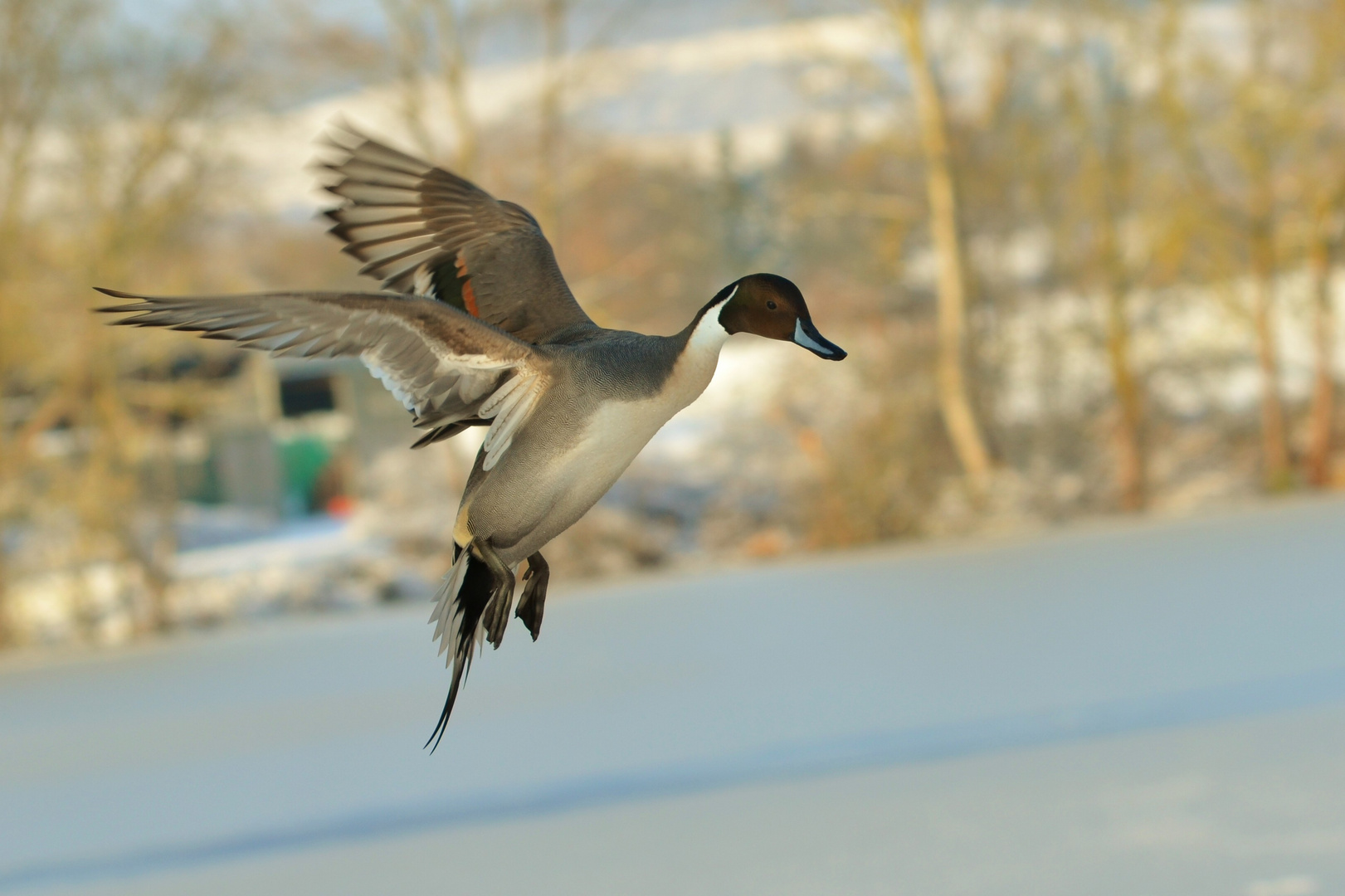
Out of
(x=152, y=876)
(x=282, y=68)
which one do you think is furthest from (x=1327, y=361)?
(x=152, y=876)

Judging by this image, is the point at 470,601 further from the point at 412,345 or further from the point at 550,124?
the point at 550,124

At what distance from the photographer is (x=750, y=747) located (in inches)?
156

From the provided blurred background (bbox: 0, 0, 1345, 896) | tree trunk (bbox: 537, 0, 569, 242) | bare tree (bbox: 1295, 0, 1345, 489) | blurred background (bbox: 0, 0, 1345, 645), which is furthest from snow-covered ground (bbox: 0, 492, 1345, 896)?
bare tree (bbox: 1295, 0, 1345, 489)

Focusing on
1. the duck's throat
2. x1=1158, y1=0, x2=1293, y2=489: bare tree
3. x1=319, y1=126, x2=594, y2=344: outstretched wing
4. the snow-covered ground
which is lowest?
the snow-covered ground

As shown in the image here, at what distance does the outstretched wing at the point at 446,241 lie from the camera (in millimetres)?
577

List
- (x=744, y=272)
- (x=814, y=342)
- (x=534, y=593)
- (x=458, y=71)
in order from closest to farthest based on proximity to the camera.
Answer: (x=814, y=342)
(x=534, y=593)
(x=458, y=71)
(x=744, y=272)

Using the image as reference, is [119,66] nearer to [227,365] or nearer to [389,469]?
[227,365]

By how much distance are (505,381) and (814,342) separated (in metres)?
0.17

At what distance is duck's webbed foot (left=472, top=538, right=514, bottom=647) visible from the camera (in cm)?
44

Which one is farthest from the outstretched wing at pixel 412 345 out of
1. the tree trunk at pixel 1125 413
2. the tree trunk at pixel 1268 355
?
the tree trunk at pixel 1268 355

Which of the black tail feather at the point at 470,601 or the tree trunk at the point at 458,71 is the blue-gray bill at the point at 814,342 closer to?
the black tail feather at the point at 470,601

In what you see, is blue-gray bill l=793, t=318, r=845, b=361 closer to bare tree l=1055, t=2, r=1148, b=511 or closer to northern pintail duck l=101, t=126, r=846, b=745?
northern pintail duck l=101, t=126, r=846, b=745

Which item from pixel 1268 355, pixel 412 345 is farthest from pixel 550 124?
pixel 412 345

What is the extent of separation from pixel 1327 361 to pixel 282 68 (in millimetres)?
5324
